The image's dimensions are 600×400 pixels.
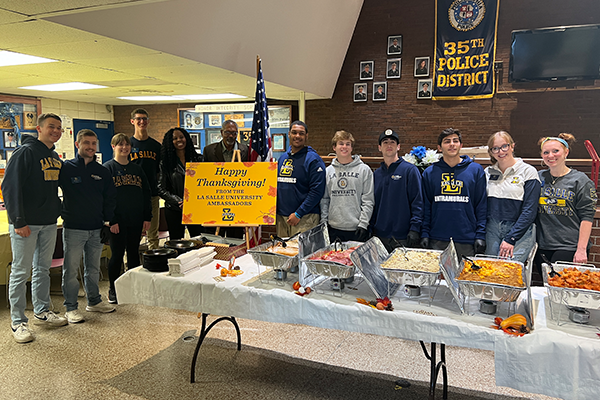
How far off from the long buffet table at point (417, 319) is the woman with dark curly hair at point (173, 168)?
1612 mm

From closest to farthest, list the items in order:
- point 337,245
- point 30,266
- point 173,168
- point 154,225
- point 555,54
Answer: point 337,245
point 30,266
point 173,168
point 154,225
point 555,54

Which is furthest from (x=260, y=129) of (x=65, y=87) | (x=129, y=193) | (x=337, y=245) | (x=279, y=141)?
(x=279, y=141)

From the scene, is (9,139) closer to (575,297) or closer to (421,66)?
(421,66)

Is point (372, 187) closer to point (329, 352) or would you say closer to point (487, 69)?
point (329, 352)

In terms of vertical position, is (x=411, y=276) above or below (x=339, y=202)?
below

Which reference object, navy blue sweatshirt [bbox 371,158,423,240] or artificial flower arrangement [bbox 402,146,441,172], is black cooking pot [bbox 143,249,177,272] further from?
artificial flower arrangement [bbox 402,146,441,172]

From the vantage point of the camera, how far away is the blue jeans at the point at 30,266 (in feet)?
10.8

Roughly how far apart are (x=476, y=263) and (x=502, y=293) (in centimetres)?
34

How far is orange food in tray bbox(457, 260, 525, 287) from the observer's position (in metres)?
1.94

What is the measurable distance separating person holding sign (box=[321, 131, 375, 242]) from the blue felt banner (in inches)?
189

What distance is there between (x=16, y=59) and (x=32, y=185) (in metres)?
1.65

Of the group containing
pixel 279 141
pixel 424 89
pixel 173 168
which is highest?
pixel 424 89

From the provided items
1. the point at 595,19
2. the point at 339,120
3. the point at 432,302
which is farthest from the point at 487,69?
the point at 432,302

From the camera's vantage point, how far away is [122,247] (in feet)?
13.3
